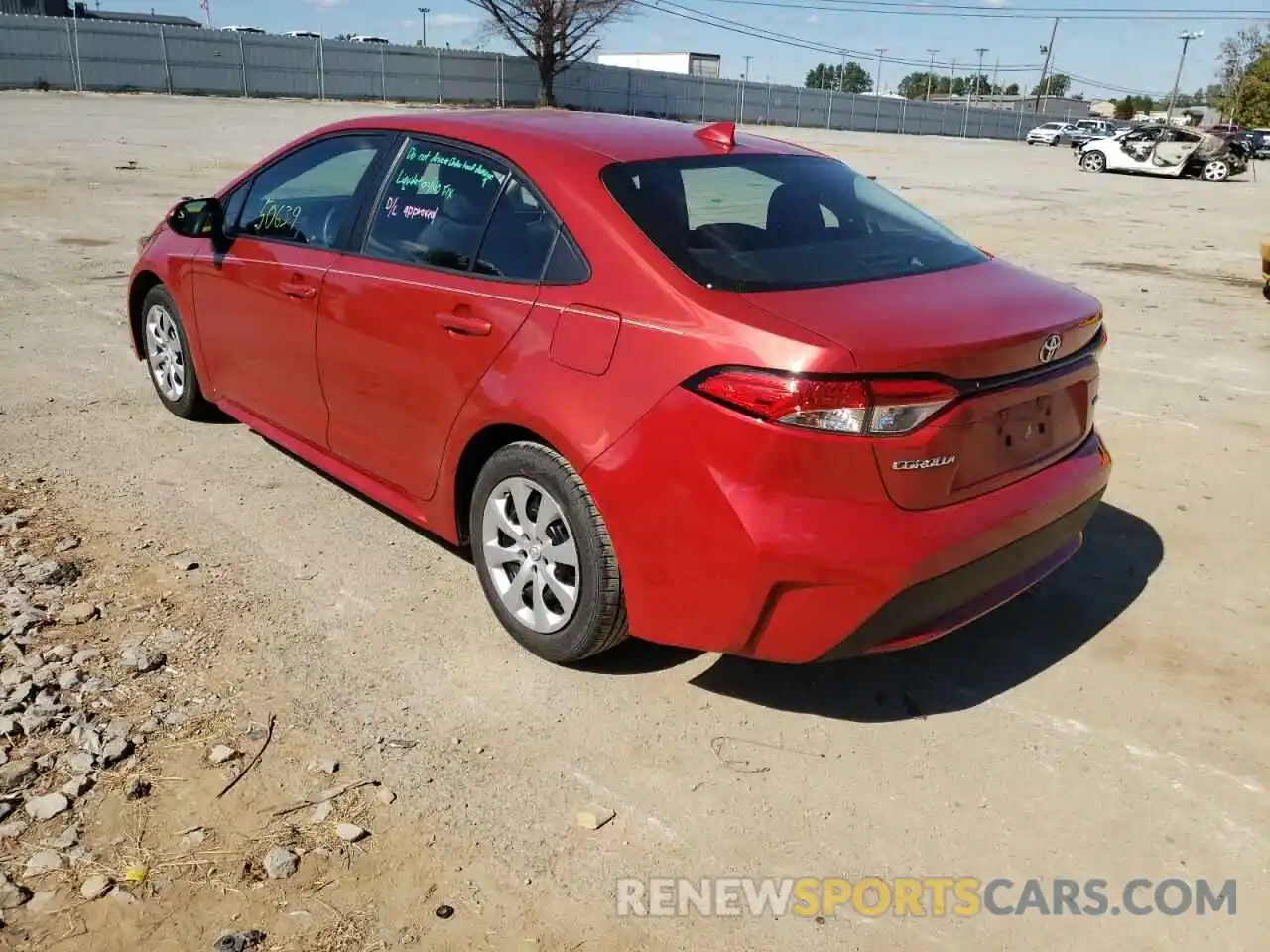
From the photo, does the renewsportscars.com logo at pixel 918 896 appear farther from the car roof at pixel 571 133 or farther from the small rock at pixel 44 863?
the car roof at pixel 571 133

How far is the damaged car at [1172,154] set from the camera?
30984 millimetres

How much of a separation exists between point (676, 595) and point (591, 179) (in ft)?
A: 4.37

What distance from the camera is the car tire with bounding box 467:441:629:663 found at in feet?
10.3

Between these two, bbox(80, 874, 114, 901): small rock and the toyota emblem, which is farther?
the toyota emblem

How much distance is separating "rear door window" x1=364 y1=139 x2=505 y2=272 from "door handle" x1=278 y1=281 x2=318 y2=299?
0.38 meters

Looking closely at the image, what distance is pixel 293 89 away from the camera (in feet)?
149

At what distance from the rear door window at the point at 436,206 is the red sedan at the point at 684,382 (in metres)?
0.01

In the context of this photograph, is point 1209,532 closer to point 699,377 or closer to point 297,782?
point 699,377

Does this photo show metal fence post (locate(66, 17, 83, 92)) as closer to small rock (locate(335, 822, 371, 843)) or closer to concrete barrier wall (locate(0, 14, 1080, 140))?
→ concrete barrier wall (locate(0, 14, 1080, 140))

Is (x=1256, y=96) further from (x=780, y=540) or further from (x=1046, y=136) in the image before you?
(x=780, y=540)

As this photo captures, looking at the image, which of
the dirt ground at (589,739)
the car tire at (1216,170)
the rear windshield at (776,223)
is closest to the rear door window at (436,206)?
the rear windshield at (776,223)

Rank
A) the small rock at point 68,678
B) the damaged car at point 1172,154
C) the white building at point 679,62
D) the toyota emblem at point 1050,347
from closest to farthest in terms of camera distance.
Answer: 1. the toyota emblem at point 1050,347
2. the small rock at point 68,678
3. the damaged car at point 1172,154
4. the white building at point 679,62

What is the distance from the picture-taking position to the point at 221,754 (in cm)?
298

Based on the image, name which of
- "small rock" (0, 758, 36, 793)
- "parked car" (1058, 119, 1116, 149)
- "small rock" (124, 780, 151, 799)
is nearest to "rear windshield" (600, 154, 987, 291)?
"small rock" (124, 780, 151, 799)
